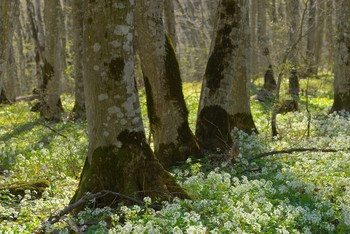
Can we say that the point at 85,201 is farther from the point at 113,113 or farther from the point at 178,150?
the point at 178,150

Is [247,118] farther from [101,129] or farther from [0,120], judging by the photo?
[0,120]

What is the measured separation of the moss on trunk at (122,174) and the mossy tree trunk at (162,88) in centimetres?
276

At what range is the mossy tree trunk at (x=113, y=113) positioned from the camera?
6.56 metres

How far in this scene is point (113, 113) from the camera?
6.64m

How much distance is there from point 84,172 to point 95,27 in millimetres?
2211

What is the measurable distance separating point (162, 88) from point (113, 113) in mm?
3018

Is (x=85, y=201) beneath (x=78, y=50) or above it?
beneath

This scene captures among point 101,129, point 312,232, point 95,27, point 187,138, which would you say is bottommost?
point 312,232

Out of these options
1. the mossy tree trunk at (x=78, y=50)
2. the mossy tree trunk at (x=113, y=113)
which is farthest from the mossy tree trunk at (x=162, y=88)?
the mossy tree trunk at (x=78, y=50)

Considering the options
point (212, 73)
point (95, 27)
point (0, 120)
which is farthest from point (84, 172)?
point (0, 120)

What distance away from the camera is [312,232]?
595 cm

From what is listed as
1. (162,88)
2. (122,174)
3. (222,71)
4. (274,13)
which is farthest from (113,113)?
(274,13)

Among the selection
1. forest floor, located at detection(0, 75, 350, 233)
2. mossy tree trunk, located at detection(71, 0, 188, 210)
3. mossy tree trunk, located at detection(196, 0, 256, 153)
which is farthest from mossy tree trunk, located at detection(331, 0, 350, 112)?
mossy tree trunk, located at detection(71, 0, 188, 210)

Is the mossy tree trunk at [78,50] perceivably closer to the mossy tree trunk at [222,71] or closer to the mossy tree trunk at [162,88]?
the mossy tree trunk at [222,71]
